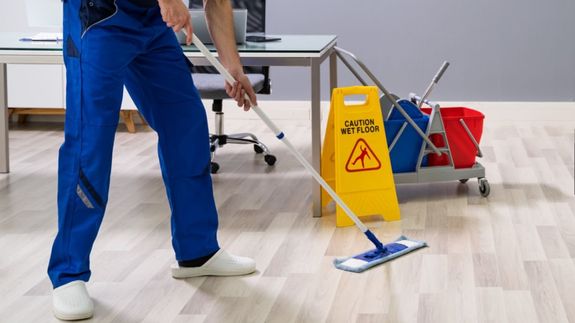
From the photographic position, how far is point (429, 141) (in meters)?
4.02

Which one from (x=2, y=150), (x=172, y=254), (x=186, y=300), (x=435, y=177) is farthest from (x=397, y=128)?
(x=2, y=150)

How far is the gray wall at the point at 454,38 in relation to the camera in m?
5.88

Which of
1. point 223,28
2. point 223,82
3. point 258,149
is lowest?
point 258,149

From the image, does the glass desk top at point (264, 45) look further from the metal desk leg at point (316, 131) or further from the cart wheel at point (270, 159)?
the cart wheel at point (270, 159)

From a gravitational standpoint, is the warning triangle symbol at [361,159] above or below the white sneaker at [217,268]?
above

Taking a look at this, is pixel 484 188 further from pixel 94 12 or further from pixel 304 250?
pixel 94 12

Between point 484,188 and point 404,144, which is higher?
point 404,144

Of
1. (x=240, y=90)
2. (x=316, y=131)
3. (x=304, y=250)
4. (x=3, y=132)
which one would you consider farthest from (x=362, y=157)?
(x=3, y=132)

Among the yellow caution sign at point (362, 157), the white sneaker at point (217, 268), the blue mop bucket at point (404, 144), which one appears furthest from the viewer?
the blue mop bucket at point (404, 144)

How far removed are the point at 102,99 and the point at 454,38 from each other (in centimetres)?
362

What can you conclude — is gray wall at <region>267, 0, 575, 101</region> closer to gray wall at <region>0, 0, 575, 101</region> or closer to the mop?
gray wall at <region>0, 0, 575, 101</region>

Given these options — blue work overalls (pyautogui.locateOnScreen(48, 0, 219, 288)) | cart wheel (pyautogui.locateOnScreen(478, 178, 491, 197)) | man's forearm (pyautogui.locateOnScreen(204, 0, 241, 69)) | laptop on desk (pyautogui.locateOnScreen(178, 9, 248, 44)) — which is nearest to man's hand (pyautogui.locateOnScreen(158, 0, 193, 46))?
blue work overalls (pyautogui.locateOnScreen(48, 0, 219, 288))

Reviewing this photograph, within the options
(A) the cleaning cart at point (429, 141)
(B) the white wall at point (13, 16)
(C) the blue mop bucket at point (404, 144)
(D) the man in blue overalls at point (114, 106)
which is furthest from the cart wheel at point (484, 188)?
(B) the white wall at point (13, 16)

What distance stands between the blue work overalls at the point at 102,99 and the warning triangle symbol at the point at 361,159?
3.06 ft
